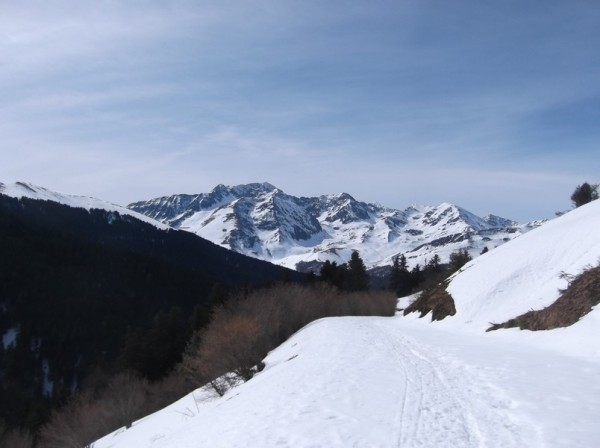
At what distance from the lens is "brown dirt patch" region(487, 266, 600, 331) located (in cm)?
2023

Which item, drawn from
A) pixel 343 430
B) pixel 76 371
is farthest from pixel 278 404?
pixel 76 371

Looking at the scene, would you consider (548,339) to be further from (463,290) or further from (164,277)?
(164,277)

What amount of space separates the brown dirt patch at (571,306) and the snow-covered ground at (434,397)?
0.72 meters

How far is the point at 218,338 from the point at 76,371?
337 feet

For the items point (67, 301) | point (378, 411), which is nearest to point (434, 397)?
point (378, 411)

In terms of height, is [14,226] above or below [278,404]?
above

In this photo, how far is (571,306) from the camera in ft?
69.5

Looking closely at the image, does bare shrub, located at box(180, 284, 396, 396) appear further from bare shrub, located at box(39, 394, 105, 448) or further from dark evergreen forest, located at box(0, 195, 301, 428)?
dark evergreen forest, located at box(0, 195, 301, 428)

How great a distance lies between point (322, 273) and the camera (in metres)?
89.8

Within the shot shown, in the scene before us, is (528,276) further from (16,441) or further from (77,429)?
(16,441)

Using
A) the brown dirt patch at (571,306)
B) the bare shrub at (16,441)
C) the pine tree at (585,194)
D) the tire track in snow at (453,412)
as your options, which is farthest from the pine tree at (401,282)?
the tire track in snow at (453,412)

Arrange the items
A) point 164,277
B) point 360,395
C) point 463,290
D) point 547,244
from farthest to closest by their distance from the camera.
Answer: point 164,277 < point 463,290 < point 547,244 < point 360,395

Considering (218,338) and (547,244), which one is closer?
(547,244)

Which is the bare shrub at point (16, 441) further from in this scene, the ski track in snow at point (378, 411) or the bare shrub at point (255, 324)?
the ski track in snow at point (378, 411)
